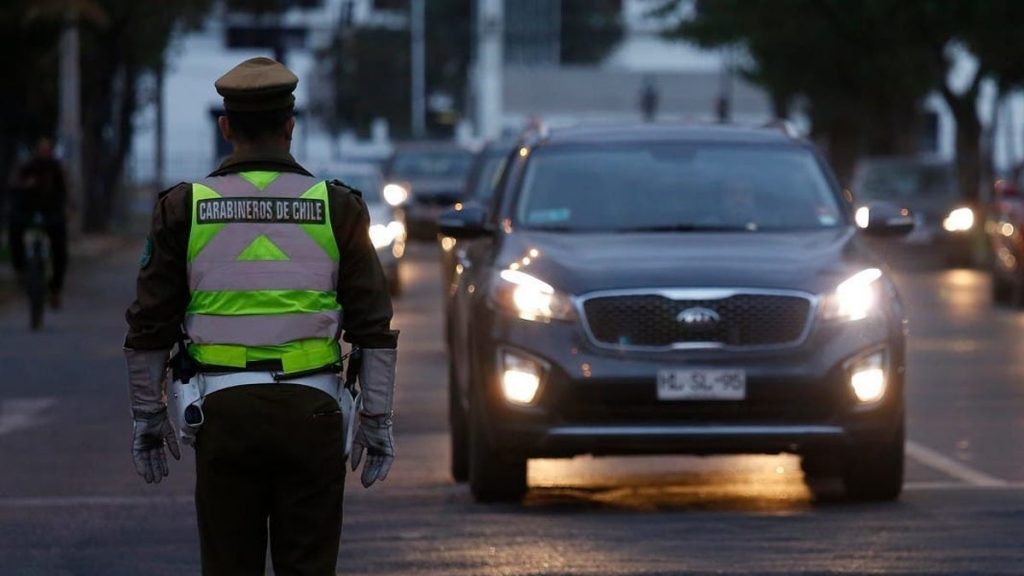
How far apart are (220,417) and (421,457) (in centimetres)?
676

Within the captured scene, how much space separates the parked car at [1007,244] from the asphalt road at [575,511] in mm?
9519

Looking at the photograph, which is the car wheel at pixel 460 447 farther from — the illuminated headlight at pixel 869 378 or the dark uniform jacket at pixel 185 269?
the dark uniform jacket at pixel 185 269

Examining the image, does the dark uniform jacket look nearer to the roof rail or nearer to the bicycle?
the roof rail

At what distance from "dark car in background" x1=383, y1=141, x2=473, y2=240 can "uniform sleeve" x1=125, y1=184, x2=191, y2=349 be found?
32922 millimetres

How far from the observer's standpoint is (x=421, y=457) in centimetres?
1269

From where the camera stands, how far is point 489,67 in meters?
107

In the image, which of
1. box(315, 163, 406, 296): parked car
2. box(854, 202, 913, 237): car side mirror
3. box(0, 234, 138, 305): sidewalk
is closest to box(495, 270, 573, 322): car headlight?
box(854, 202, 913, 237): car side mirror

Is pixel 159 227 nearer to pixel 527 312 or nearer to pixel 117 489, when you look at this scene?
pixel 527 312

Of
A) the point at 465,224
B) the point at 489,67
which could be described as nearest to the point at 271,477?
the point at 465,224

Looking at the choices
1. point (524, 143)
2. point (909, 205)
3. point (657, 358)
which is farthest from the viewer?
point (909, 205)

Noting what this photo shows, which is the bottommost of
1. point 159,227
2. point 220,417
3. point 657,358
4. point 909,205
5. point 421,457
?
point 909,205

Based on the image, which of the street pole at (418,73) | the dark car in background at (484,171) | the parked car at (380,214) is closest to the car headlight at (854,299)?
the dark car in background at (484,171)

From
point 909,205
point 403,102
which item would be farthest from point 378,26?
point 909,205

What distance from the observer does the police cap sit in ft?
19.6
